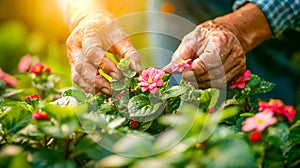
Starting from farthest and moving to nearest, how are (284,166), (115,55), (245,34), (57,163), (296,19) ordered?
(296,19)
(245,34)
(115,55)
(284,166)
(57,163)

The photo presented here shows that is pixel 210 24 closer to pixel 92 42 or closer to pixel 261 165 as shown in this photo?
pixel 92 42

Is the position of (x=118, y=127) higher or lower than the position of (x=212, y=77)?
higher

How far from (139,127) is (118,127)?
161mm

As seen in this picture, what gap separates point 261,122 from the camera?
0.91 meters

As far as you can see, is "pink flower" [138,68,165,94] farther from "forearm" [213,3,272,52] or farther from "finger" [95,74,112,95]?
"forearm" [213,3,272,52]

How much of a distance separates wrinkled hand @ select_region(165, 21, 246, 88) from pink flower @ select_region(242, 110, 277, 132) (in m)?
0.33

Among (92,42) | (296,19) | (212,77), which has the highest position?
(92,42)

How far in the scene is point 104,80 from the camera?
Result: 1.30 meters

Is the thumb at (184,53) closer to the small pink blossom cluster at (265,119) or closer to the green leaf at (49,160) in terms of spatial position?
the small pink blossom cluster at (265,119)

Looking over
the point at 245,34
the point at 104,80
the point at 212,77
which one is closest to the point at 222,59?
the point at 212,77

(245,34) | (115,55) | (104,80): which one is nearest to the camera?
(104,80)

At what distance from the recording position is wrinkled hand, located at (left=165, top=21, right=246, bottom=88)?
1.28 metres

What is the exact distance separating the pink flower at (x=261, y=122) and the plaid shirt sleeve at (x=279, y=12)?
0.75 meters

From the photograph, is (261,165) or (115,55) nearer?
(261,165)
